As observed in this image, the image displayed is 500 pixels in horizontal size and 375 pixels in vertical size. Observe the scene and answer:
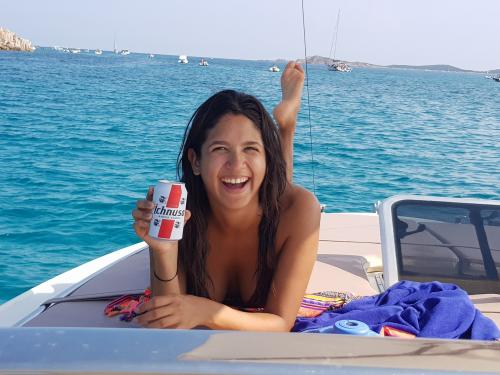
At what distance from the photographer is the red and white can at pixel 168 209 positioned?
66.1 inches

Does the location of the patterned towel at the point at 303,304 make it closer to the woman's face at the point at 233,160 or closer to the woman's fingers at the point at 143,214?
the woman's face at the point at 233,160

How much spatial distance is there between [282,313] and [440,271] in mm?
981

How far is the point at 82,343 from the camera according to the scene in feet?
2.86

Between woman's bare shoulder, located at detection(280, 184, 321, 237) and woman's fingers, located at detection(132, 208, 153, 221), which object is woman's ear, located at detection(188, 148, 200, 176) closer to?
woman's bare shoulder, located at detection(280, 184, 321, 237)

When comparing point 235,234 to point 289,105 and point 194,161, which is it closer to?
point 194,161

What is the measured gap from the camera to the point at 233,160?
211 cm

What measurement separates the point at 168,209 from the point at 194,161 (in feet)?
1.92

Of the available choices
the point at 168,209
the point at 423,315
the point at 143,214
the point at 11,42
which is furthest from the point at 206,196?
the point at 11,42

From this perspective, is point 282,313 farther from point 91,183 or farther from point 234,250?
point 91,183

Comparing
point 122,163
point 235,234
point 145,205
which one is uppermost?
point 145,205

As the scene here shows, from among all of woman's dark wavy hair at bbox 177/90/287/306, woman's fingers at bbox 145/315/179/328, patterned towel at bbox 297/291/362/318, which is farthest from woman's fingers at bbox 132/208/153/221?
patterned towel at bbox 297/291/362/318

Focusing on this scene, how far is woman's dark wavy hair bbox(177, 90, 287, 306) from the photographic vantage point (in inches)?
86.1

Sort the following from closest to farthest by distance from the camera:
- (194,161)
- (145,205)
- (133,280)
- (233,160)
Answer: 1. (145,205)
2. (233,160)
3. (194,161)
4. (133,280)

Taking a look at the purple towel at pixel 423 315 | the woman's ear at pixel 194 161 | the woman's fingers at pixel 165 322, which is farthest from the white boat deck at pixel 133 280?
the woman's ear at pixel 194 161
